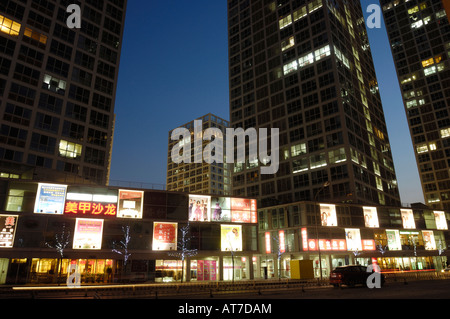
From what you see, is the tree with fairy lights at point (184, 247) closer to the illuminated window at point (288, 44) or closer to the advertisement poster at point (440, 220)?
the advertisement poster at point (440, 220)

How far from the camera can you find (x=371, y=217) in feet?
216

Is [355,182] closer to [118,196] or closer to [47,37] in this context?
[118,196]

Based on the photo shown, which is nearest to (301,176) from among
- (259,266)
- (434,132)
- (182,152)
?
(259,266)

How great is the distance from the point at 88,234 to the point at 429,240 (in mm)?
69976

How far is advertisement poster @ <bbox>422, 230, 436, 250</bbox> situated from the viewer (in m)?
70.5

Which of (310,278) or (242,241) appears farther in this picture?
(242,241)

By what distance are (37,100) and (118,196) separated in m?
25.5

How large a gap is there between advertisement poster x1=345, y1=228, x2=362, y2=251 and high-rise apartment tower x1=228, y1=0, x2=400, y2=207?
25.0ft

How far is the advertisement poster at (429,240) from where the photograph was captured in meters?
70.5

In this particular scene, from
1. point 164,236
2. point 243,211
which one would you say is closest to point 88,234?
point 164,236

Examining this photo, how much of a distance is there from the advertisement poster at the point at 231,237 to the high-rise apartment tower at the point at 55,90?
2597 centimetres

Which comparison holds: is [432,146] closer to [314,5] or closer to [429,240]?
[429,240]

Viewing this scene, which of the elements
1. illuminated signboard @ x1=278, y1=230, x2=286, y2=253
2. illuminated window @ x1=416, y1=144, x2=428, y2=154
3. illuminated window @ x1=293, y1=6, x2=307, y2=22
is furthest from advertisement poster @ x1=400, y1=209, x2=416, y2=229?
illuminated window @ x1=293, y1=6, x2=307, y2=22

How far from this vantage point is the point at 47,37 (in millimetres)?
59219
